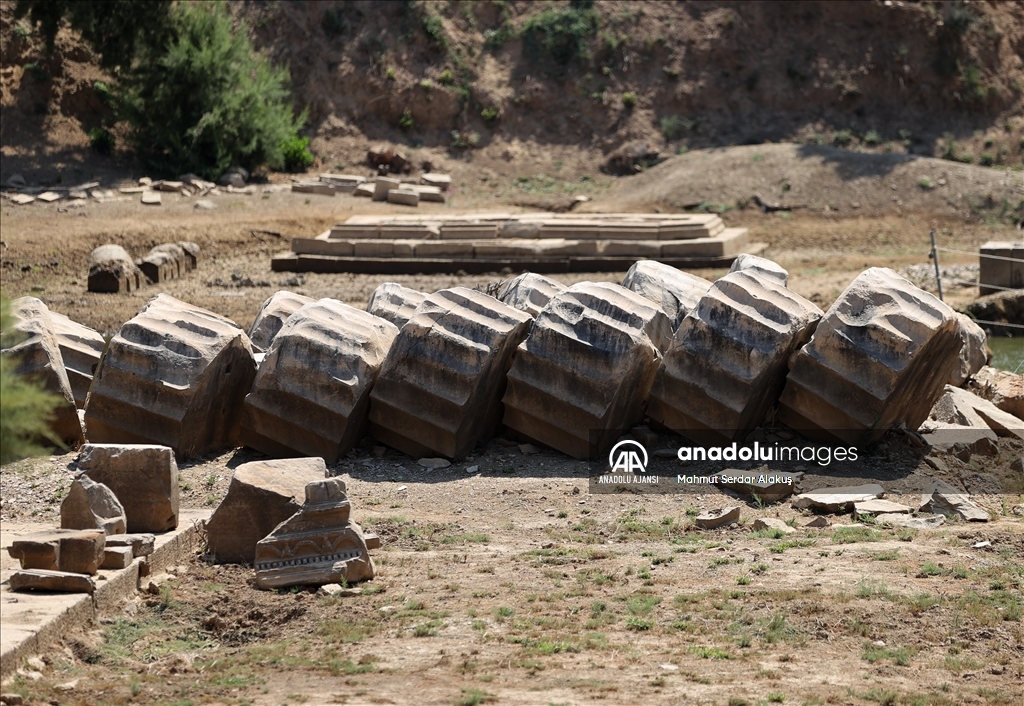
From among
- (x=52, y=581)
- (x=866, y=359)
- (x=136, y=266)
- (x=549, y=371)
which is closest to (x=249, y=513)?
(x=52, y=581)

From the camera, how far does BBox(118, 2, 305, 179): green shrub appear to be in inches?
965

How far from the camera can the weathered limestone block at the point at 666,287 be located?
10.5m

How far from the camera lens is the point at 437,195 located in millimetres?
24359

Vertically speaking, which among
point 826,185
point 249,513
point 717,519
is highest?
point 249,513

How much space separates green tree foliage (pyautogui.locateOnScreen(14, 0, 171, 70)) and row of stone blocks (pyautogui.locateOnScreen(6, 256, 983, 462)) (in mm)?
16631

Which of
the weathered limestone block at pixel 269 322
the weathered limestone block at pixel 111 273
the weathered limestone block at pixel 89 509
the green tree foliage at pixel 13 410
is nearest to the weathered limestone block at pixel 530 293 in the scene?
the weathered limestone block at pixel 269 322

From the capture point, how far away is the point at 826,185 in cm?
2428

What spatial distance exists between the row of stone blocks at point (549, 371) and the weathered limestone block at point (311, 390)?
0.01m

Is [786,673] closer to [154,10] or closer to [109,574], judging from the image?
[109,574]

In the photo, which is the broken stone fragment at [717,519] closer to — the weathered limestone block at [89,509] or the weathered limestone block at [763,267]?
the weathered limestone block at [763,267]

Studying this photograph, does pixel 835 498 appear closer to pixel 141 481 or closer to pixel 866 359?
pixel 866 359

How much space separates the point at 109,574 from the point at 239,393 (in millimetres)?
3187

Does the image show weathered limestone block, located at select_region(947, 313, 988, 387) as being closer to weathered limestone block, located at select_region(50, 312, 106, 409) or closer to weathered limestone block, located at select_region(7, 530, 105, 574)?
weathered limestone block, located at select_region(50, 312, 106, 409)

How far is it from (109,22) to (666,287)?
17.2 metres
